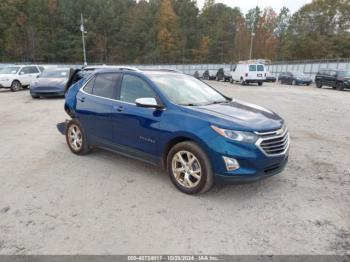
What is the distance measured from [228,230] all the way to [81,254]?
1563mm

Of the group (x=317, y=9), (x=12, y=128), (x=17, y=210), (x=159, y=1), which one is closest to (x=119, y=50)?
(x=159, y=1)

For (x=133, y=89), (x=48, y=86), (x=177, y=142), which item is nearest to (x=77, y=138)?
(x=133, y=89)

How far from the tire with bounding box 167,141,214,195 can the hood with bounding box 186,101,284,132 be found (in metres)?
0.46

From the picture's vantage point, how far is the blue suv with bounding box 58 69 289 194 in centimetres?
387

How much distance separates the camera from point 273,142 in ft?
13.3

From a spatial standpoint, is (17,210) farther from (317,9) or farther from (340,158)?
(317,9)

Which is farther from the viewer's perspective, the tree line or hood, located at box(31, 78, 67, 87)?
the tree line

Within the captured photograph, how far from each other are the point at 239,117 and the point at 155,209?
165 centimetres

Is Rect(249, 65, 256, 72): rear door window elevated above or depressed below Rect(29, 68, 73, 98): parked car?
above

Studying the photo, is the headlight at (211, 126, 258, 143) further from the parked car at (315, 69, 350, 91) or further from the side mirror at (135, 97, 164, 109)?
the parked car at (315, 69, 350, 91)

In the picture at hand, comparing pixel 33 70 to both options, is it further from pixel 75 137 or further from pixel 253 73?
pixel 253 73

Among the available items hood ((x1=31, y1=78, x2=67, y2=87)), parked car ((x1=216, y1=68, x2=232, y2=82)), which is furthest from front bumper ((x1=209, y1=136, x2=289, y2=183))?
parked car ((x1=216, y1=68, x2=232, y2=82))

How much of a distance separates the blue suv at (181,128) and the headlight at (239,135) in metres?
0.01

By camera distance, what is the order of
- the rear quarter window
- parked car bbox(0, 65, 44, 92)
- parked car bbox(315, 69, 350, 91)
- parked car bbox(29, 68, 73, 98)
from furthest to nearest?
1. parked car bbox(315, 69, 350, 91)
2. parked car bbox(0, 65, 44, 92)
3. parked car bbox(29, 68, 73, 98)
4. the rear quarter window
